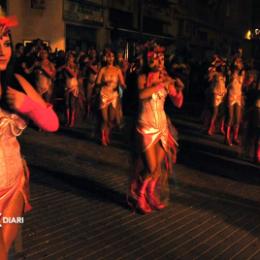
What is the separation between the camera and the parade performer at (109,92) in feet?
33.0

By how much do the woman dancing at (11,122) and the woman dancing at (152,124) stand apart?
8.85ft

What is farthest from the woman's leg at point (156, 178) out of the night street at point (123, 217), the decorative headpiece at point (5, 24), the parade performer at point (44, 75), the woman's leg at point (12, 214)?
the parade performer at point (44, 75)

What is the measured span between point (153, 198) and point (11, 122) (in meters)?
3.33

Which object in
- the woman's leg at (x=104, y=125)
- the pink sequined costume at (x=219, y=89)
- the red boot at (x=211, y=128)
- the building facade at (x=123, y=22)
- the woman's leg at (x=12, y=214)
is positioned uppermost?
the building facade at (x=123, y=22)

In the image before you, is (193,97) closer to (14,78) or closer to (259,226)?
(259,226)

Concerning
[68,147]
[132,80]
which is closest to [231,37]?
[132,80]

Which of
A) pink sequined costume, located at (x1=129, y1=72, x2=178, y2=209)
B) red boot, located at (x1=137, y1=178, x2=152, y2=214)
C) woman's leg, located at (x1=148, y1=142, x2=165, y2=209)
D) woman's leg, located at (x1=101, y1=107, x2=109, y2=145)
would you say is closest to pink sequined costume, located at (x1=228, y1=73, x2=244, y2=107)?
woman's leg, located at (x1=101, y1=107, x2=109, y2=145)

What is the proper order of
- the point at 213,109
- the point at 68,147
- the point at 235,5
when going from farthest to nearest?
the point at 235,5
the point at 213,109
the point at 68,147

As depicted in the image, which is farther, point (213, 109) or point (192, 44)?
point (192, 44)

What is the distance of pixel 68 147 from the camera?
32.9 ft

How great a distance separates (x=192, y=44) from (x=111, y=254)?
116 ft

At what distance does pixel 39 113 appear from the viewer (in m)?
3.07

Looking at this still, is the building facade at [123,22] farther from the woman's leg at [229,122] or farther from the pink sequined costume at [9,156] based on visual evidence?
the pink sequined costume at [9,156]

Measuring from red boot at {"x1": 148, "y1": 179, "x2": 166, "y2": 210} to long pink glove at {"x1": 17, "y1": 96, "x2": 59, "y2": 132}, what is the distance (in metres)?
2.96
